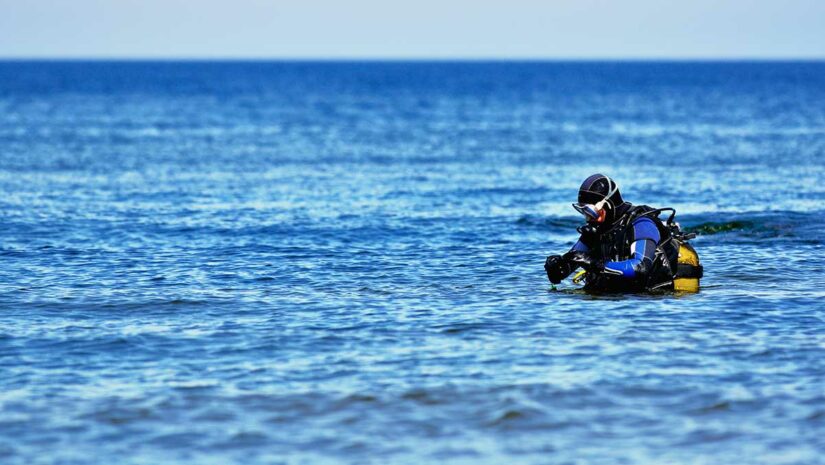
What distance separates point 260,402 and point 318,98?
279ft

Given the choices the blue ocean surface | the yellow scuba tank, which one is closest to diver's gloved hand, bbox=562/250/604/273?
the blue ocean surface

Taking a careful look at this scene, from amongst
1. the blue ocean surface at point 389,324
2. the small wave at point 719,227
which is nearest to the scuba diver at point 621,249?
the blue ocean surface at point 389,324

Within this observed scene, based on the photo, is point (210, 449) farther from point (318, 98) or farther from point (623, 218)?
point (318, 98)

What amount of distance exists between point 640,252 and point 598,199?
82 cm

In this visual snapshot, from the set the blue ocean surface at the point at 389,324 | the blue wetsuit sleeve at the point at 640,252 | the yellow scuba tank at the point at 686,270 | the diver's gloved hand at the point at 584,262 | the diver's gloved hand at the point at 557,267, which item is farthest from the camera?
the yellow scuba tank at the point at 686,270

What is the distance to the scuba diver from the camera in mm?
13961

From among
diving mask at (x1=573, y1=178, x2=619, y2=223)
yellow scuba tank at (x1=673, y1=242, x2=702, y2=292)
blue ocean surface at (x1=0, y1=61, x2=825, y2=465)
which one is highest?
diving mask at (x1=573, y1=178, x2=619, y2=223)

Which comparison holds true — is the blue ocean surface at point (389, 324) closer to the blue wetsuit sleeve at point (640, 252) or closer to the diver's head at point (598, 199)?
the blue wetsuit sleeve at point (640, 252)

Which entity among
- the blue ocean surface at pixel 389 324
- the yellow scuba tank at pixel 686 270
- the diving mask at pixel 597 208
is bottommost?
the blue ocean surface at pixel 389 324

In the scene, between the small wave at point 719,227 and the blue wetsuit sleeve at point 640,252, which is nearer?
the blue wetsuit sleeve at point 640,252

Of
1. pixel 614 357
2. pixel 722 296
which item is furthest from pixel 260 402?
pixel 722 296

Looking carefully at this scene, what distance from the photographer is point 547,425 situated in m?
9.71

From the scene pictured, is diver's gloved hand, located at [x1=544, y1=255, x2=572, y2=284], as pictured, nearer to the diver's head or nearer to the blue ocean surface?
the blue ocean surface

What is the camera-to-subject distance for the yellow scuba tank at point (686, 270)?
14.7 m
